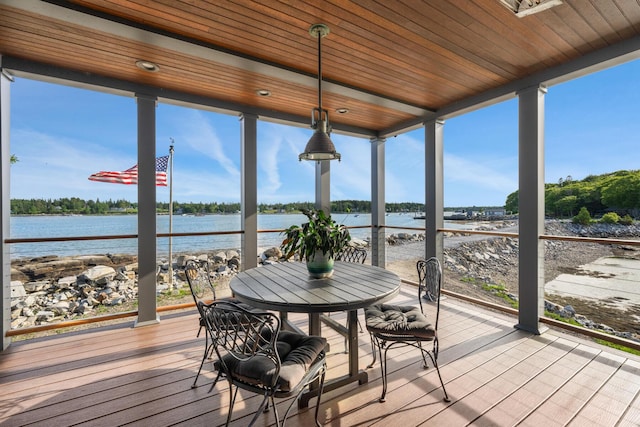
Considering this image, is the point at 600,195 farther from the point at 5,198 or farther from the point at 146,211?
the point at 5,198

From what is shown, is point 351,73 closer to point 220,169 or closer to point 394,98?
point 394,98

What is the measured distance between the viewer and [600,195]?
19.0 feet

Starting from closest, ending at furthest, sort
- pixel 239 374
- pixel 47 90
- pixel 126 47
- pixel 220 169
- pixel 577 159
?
pixel 239 374, pixel 126 47, pixel 577 159, pixel 47 90, pixel 220 169

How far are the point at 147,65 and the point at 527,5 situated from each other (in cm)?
321

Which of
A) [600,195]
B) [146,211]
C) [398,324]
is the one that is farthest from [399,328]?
[600,195]

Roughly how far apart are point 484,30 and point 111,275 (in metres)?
7.58

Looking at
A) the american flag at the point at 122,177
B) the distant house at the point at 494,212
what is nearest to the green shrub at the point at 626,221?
the distant house at the point at 494,212

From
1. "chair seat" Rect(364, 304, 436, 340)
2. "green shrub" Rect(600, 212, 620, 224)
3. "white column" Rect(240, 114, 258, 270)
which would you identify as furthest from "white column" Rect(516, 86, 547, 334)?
"green shrub" Rect(600, 212, 620, 224)

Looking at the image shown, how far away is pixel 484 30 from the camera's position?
2188mm

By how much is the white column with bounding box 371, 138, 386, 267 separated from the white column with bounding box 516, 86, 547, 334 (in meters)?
2.30

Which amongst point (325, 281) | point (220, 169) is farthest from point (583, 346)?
point (220, 169)

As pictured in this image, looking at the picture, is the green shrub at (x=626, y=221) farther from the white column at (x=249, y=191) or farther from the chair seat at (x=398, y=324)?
the white column at (x=249, y=191)

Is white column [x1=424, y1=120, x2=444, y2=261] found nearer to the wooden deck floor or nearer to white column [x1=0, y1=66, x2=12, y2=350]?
the wooden deck floor

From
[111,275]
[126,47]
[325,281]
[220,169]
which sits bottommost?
[111,275]
